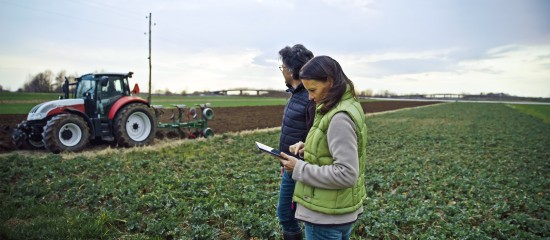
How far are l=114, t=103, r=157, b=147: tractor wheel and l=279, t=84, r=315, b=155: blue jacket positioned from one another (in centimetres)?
903

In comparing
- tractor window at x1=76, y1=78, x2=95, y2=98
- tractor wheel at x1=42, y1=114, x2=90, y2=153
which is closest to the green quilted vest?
tractor wheel at x1=42, y1=114, x2=90, y2=153

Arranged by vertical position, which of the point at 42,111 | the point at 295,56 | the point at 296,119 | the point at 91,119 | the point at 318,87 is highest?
the point at 295,56

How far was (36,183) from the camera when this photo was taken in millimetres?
6898

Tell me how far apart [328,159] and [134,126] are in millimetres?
10801

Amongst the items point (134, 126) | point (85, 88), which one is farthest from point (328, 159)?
point (85, 88)

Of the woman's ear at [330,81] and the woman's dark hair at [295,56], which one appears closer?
the woman's ear at [330,81]

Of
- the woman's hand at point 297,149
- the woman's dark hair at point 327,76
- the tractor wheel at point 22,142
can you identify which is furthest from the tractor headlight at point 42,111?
the woman's dark hair at point 327,76

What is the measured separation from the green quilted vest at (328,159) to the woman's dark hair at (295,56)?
93cm

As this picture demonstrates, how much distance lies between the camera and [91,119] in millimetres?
11156

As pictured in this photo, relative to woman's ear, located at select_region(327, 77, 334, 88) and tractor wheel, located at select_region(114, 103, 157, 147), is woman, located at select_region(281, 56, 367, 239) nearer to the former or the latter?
woman's ear, located at select_region(327, 77, 334, 88)

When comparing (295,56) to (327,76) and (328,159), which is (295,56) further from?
(328,159)

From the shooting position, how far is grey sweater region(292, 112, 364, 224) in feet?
7.61

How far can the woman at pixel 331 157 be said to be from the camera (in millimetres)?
2340

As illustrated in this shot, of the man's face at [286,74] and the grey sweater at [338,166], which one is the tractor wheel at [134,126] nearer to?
the man's face at [286,74]
